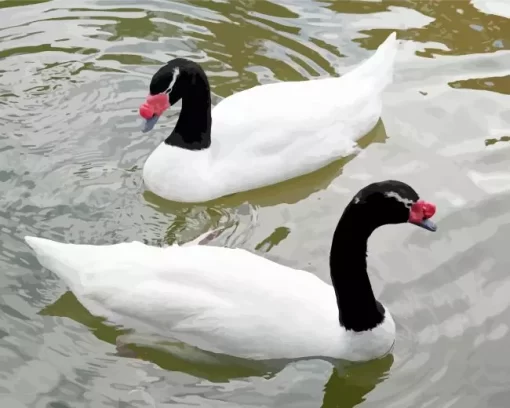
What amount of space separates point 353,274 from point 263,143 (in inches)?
53.4

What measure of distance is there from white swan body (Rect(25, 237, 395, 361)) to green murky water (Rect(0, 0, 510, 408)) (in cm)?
12

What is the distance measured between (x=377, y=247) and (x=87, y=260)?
1501 millimetres

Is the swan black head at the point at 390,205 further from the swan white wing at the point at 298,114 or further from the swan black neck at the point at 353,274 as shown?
the swan white wing at the point at 298,114

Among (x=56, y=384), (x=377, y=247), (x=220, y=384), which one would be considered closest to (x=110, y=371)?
(x=56, y=384)

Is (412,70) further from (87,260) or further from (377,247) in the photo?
(87,260)

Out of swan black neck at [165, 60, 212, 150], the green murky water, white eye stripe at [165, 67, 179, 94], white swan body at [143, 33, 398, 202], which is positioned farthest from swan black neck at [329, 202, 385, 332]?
white eye stripe at [165, 67, 179, 94]

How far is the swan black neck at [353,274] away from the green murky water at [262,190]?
9.5 inches

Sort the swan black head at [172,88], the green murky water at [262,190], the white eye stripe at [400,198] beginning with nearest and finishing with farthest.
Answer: the white eye stripe at [400,198] < the green murky water at [262,190] < the swan black head at [172,88]

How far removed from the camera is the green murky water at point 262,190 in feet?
12.4

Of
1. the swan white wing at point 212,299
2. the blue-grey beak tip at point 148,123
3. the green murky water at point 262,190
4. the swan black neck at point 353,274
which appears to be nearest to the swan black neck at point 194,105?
the blue-grey beak tip at point 148,123

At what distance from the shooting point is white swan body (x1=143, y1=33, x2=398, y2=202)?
4.84 m

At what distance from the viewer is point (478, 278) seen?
4.40 m

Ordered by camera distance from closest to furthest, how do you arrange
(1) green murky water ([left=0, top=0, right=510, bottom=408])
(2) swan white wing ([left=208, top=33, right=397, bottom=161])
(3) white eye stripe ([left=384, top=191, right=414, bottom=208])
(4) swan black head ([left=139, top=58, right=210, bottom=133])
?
(3) white eye stripe ([left=384, top=191, right=414, bottom=208]), (1) green murky water ([left=0, top=0, right=510, bottom=408]), (4) swan black head ([left=139, top=58, right=210, bottom=133]), (2) swan white wing ([left=208, top=33, right=397, bottom=161])

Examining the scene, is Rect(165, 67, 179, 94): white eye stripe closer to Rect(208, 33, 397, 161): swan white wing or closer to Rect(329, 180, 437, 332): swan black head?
Rect(208, 33, 397, 161): swan white wing
